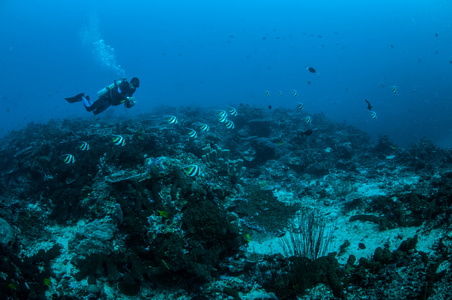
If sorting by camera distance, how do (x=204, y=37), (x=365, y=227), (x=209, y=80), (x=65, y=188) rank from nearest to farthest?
(x=365, y=227), (x=65, y=188), (x=209, y=80), (x=204, y=37)

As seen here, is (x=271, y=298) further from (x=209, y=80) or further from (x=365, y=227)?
(x=209, y=80)

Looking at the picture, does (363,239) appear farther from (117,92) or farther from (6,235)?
(117,92)

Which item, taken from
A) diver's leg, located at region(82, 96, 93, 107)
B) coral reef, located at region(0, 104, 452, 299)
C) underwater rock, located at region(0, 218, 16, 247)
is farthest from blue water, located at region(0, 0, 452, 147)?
underwater rock, located at region(0, 218, 16, 247)

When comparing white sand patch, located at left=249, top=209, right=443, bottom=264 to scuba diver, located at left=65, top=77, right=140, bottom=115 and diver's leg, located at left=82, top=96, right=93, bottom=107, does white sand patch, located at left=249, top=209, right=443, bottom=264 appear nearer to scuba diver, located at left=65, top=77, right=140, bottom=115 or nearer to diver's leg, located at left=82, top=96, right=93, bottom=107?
scuba diver, located at left=65, top=77, right=140, bottom=115

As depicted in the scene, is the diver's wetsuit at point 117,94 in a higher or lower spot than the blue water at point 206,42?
lower

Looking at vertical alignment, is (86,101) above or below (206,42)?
below

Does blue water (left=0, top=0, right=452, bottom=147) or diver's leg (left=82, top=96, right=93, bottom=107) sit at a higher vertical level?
blue water (left=0, top=0, right=452, bottom=147)

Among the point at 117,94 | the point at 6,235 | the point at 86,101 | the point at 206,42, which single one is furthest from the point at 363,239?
the point at 206,42

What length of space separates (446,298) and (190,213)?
154 inches

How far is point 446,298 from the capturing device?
2.45m

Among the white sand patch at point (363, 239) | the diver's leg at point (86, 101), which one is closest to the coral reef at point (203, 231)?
the white sand patch at point (363, 239)

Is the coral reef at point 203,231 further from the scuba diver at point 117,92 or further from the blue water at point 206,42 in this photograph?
the blue water at point 206,42

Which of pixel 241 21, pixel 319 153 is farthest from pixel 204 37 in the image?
pixel 319 153

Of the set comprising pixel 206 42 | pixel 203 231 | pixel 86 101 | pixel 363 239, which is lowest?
pixel 203 231
